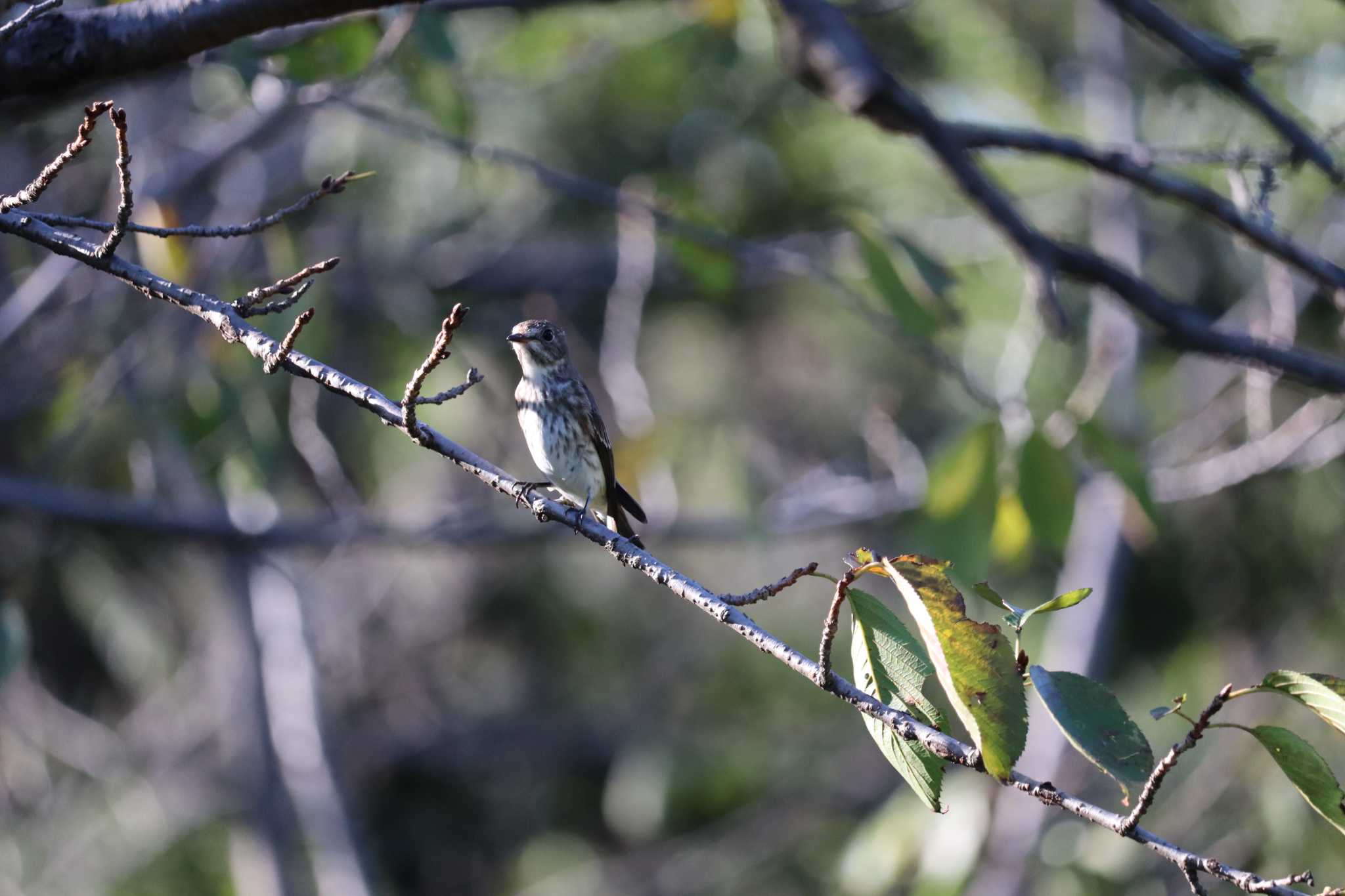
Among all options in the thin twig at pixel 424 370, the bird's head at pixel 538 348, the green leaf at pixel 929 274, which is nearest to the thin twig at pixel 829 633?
the thin twig at pixel 424 370

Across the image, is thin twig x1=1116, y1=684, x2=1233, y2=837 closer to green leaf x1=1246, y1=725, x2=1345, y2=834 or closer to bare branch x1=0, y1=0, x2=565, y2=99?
green leaf x1=1246, y1=725, x2=1345, y2=834

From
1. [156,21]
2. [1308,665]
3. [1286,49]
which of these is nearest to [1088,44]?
[1286,49]

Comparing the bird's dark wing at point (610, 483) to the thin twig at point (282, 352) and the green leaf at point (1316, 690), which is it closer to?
the thin twig at point (282, 352)

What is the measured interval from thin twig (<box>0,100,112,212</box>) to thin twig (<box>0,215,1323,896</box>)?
6 centimetres

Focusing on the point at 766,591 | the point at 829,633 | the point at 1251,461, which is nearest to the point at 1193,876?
the point at 829,633

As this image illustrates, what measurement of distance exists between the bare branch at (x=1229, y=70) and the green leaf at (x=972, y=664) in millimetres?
2068

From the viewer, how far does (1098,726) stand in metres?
1.67

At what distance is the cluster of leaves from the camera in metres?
1.62

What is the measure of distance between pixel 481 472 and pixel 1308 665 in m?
5.21

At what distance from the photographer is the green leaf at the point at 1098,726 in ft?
5.38

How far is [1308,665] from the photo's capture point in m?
5.95

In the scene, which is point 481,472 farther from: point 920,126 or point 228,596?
point 228,596

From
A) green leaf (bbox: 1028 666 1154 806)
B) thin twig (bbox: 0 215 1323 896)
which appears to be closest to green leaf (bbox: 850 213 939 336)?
thin twig (bbox: 0 215 1323 896)

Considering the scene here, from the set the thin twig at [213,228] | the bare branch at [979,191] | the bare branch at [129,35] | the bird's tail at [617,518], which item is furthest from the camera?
the bird's tail at [617,518]
